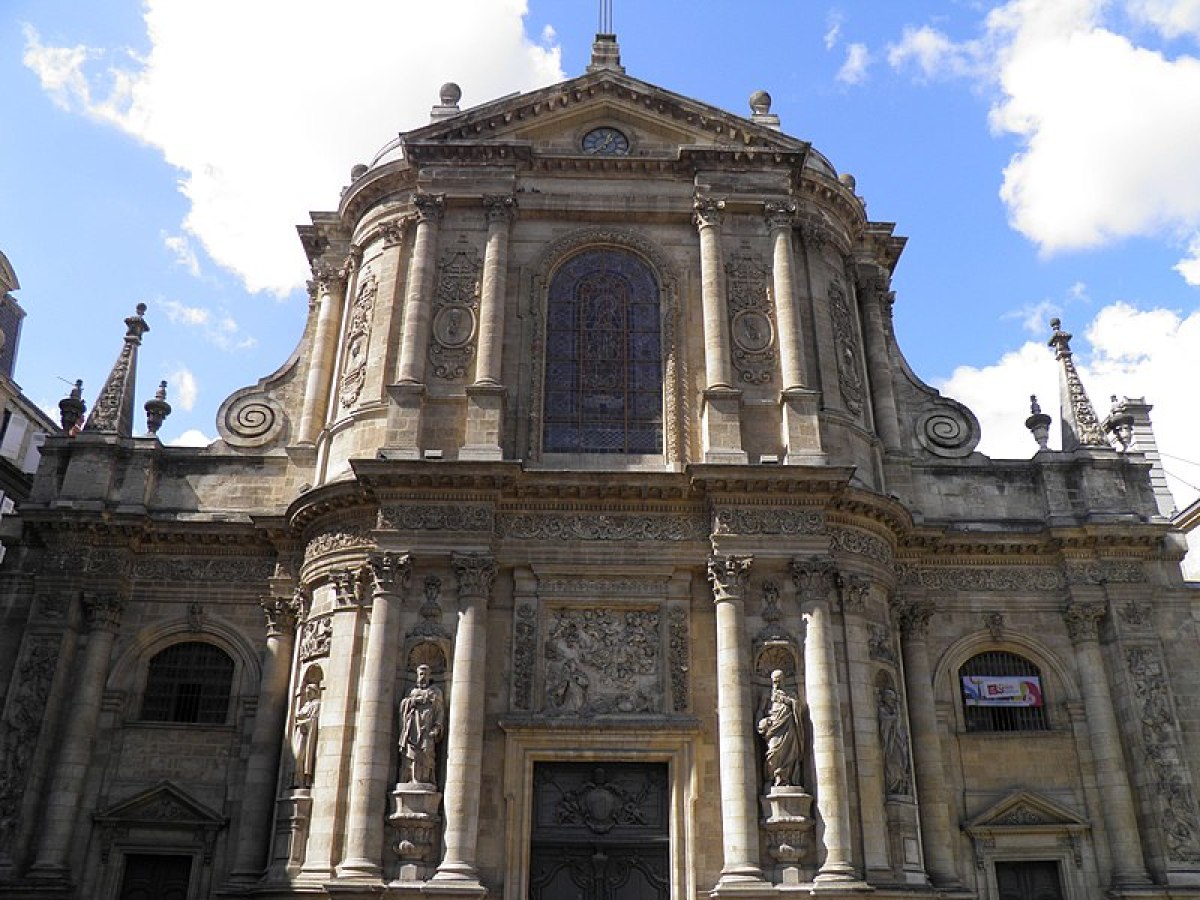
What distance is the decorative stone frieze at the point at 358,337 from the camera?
2102cm

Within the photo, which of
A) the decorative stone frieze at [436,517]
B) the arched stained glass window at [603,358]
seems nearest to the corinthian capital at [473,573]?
the decorative stone frieze at [436,517]

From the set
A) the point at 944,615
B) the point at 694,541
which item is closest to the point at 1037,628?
the point at 944,615

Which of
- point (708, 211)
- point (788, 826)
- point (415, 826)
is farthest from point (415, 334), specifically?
point (788, 826)

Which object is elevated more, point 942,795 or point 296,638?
point 296,638

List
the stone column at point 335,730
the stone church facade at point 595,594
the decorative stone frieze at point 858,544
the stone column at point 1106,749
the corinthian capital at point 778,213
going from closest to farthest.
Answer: the stone column at point 335,730 → the stone church facade at point 595,594 → the stone column at point 1106,749 → the decorative stone frieze at point 858,544 → the corinthian capital at point 778,213

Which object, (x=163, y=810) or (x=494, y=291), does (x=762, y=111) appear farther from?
(x=163, y=810)

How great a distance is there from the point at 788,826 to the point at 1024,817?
548 cm

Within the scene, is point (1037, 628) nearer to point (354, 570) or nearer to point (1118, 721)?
point (1118, 721)

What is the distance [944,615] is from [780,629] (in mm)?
4584

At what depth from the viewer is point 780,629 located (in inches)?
711

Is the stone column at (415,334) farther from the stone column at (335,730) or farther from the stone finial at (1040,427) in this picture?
the stone finial at (1040,427)

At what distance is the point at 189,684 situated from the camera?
66.6 feet

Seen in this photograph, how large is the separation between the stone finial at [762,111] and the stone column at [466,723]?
12188 mm

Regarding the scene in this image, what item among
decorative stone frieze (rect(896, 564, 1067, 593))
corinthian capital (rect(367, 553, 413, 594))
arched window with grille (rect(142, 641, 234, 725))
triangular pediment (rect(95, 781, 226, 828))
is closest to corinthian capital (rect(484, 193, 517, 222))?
corinthian capital (rect(367, 553, 413, 594))
